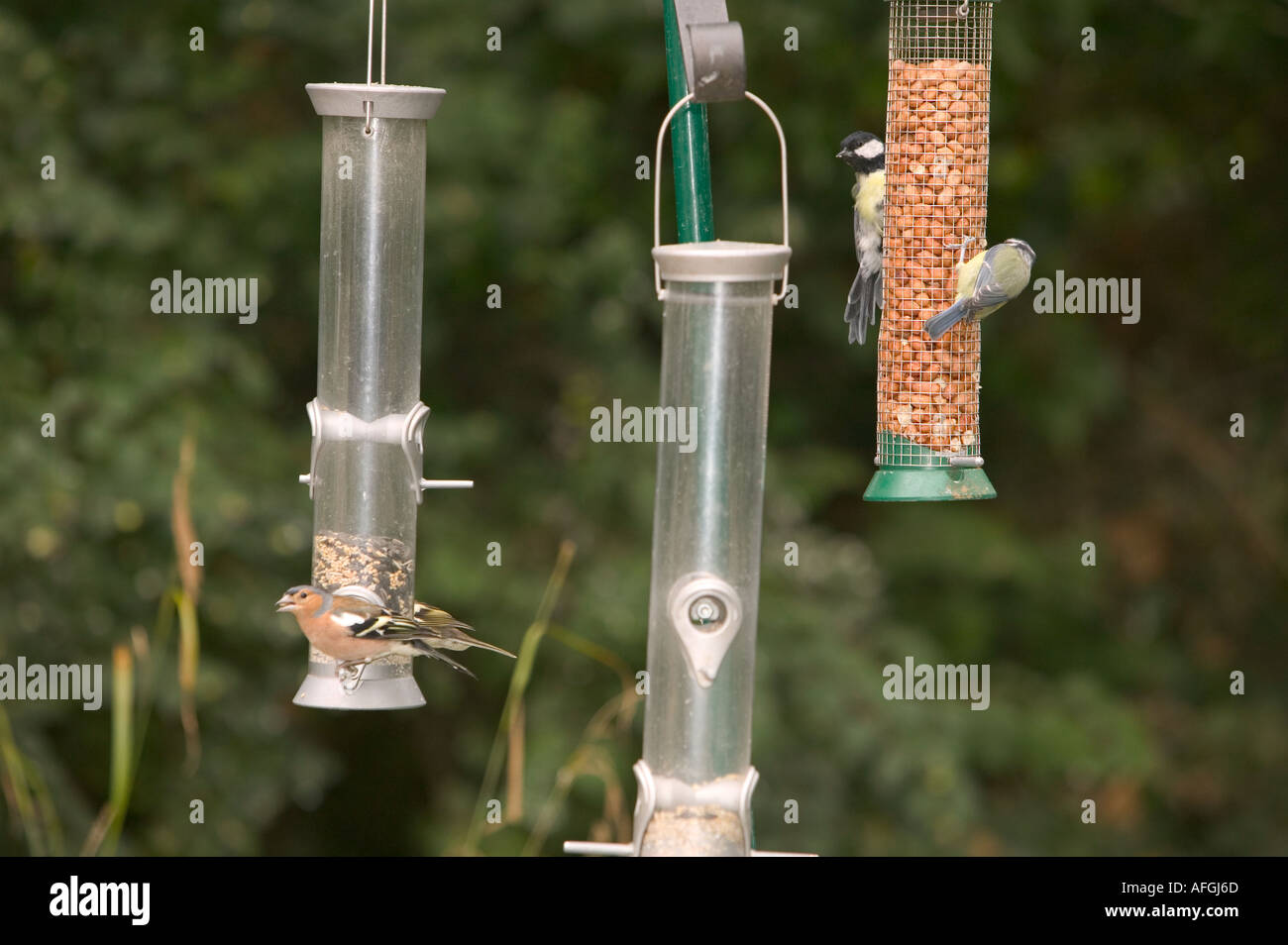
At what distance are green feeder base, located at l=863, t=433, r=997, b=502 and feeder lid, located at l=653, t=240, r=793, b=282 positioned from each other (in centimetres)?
65

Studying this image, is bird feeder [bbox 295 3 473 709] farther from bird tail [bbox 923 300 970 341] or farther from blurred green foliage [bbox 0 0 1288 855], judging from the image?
blurred green foliage [bbox 0 0 1288 855]

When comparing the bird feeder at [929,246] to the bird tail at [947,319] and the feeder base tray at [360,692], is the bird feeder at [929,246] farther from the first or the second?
the feeder base tray at [360,692]

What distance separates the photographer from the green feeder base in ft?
10.4

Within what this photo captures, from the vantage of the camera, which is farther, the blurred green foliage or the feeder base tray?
the blurred green foliage

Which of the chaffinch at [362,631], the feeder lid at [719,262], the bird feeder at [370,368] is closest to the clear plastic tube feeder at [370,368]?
the bird feeder at [370,368]

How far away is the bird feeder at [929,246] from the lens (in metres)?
3.34

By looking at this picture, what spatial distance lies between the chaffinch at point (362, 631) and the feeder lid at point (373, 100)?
2.96ft

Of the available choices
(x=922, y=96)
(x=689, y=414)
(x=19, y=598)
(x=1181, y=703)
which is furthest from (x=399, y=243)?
(x=1181, y=703)

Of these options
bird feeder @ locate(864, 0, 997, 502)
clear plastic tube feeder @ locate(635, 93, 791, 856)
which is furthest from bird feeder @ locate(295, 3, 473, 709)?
bird feeder @ locate(864, 0, 997, 502)

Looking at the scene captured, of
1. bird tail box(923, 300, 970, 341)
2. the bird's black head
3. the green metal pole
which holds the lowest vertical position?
bird tail box(923, 300, 970, 341)

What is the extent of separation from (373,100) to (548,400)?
3330 mm

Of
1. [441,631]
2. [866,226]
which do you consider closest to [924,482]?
[866,226]

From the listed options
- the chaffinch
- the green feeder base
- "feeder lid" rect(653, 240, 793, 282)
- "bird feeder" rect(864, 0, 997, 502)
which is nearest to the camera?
"feeder lid" rect(653, 240, 793, 282)

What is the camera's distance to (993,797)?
23.2 feet
